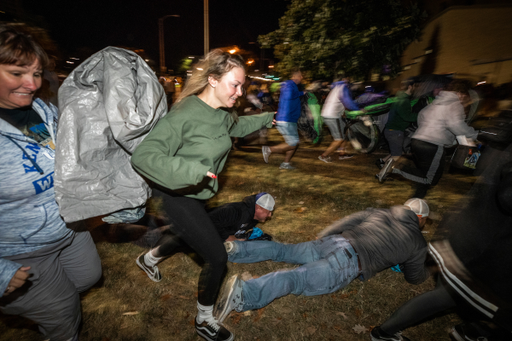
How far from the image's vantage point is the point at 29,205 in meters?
1.44

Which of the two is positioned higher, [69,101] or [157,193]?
[69,101]

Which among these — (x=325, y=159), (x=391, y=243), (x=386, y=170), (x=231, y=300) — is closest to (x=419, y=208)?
(x=391, y=243)

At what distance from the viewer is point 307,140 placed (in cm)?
1025

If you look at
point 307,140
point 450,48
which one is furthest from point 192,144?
point 450,48

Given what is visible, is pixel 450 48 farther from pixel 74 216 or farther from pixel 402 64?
pixel 74 216

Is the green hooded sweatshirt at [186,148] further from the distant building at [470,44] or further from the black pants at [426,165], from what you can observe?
the distant building at [470,44]

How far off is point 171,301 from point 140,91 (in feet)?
7.30

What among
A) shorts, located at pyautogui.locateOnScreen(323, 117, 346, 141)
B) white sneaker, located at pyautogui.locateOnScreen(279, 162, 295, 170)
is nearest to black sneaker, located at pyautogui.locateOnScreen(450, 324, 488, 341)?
white sneaker, located at pyautogui.locateOnScreen(279, 162, 295, 170)

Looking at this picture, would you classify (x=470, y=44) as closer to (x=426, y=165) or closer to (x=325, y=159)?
(x=325, y=159)

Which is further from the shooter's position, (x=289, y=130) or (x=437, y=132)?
(x=289, y=130)

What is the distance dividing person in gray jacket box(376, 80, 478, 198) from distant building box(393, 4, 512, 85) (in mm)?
11286

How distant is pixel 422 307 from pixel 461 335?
85cm

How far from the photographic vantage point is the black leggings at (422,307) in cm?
190

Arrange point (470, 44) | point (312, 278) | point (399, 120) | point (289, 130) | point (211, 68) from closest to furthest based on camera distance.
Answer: point (211, 68)
point (312, 278)
point (399, 120)
point (289, 130)
point (470, 44)
